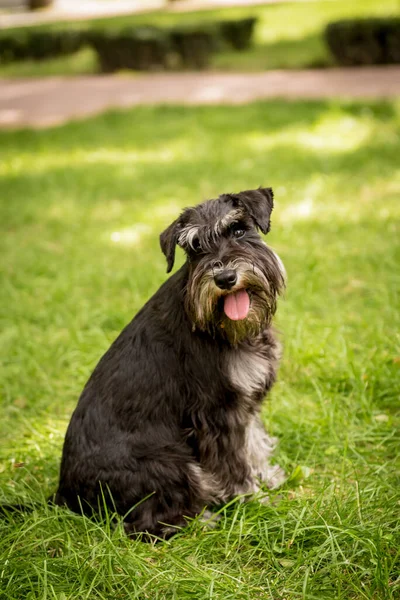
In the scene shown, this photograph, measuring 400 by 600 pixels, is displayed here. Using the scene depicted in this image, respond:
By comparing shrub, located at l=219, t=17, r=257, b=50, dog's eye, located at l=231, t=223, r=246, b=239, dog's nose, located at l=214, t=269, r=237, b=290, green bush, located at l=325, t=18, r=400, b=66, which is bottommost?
dog's nose, located at l=214, t=269, r=237, b=290

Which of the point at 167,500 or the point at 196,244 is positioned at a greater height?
the point at 196,244

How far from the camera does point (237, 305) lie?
303 centimetres

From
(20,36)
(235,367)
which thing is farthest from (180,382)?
(20,36)

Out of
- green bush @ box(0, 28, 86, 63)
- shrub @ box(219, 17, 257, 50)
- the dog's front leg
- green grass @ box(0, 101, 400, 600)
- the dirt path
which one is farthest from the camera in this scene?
green bush @ box(0, 28, 86, 63)

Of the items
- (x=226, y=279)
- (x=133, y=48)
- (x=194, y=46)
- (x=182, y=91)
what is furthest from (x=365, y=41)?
(x=226, y=279)

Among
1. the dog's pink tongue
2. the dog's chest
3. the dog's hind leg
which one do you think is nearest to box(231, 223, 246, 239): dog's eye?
the dog's pink tongue

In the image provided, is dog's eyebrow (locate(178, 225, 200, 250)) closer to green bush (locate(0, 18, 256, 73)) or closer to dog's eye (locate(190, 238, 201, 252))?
dog's eye (locate(190, 238, 201, 252))

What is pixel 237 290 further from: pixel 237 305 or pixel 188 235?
pixel 188 235

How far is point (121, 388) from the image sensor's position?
3.21 m

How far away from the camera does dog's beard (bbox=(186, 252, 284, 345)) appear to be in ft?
9.68

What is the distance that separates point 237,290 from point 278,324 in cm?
188

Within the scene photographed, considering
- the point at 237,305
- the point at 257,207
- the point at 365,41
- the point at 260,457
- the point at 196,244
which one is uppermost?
the point at 365,41

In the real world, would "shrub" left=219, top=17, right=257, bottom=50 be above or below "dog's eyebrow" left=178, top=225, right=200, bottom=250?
above

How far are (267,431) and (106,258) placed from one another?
10.6 ft
